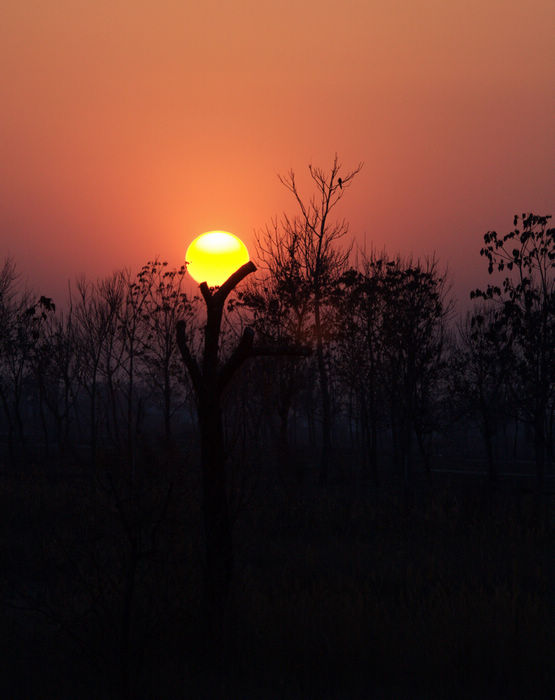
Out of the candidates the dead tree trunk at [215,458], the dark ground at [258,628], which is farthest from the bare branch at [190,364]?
the dark ground at [258,628]

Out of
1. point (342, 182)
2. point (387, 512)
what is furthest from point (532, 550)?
point (342, 182)

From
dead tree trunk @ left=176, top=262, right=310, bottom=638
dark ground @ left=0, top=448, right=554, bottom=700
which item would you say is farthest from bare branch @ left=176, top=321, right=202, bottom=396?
dark ground @ left=0, top=448, right=554, bottom=700

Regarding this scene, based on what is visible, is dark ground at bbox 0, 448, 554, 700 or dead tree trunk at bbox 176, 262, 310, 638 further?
dead tree trunk at bbox 176, 262, 310, 638

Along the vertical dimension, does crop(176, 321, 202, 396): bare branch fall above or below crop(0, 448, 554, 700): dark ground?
above

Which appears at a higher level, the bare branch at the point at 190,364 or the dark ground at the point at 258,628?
the bare branch at the point at 190,364

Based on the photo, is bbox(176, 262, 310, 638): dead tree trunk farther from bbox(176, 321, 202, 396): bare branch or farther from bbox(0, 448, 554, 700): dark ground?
bbox(0, 448, 554, 700): dark ground

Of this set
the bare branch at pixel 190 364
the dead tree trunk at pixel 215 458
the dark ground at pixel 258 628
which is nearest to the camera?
the dark ground at pixel 258 628

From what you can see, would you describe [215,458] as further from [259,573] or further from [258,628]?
[259,573]

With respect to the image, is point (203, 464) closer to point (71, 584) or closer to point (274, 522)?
point (71, 584)

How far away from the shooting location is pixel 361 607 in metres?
7.33

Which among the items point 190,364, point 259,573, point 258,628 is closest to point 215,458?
point 190,364

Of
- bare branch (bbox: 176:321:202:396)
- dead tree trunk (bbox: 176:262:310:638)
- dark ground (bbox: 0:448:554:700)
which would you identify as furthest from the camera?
bare branch (bbox: 176:321:202:396)

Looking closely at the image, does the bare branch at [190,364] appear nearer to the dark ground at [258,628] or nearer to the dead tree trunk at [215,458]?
the dead tree trunk at [215,458]

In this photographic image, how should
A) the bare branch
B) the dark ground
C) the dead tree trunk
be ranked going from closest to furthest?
the dark ground, the dead tree trunk, the bare branch
